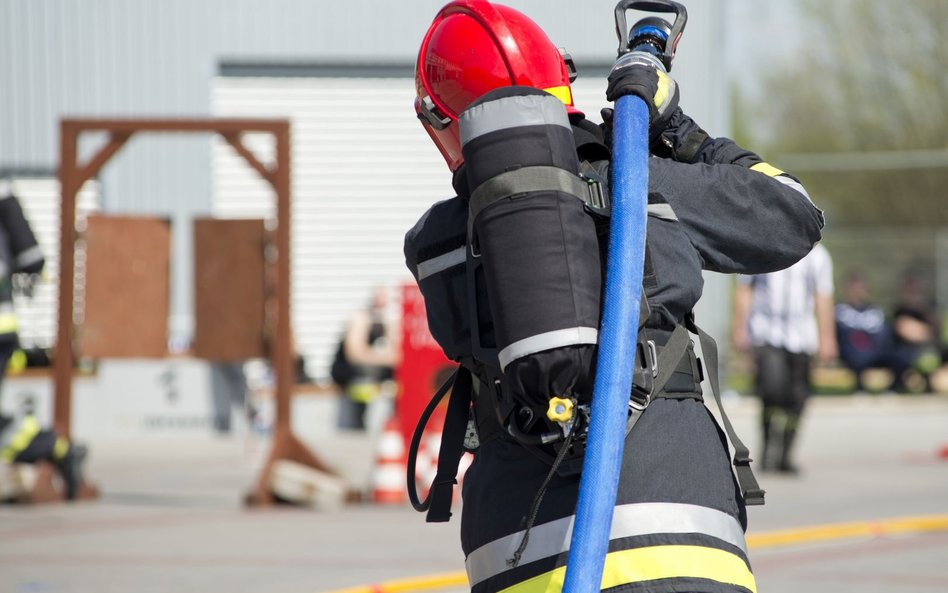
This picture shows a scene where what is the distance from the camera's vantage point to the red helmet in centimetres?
252

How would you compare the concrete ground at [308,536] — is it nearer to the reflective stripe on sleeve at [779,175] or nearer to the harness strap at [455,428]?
the harness strap at [455,428]

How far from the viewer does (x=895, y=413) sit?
656 inches

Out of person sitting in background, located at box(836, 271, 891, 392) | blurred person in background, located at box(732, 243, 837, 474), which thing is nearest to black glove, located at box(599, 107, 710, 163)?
blurred person in background, located at box(732, 243, 837, 474)

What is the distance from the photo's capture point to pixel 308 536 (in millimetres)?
7773

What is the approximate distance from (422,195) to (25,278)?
33.1 ft

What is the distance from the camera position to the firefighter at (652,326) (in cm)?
235

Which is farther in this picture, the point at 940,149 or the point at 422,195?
the point at 940,149

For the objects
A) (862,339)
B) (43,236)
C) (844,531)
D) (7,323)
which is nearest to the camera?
(844,531)

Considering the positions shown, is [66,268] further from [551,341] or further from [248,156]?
[551,341]

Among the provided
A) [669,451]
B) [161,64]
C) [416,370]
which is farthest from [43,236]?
[669,451]

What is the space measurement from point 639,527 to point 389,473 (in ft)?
22.6

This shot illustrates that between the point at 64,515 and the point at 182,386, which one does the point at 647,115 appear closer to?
the point at 64,515

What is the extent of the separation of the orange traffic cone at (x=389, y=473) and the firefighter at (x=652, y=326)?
656 centimetres

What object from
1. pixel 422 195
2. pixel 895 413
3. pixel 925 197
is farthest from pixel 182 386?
pixel 925 197
